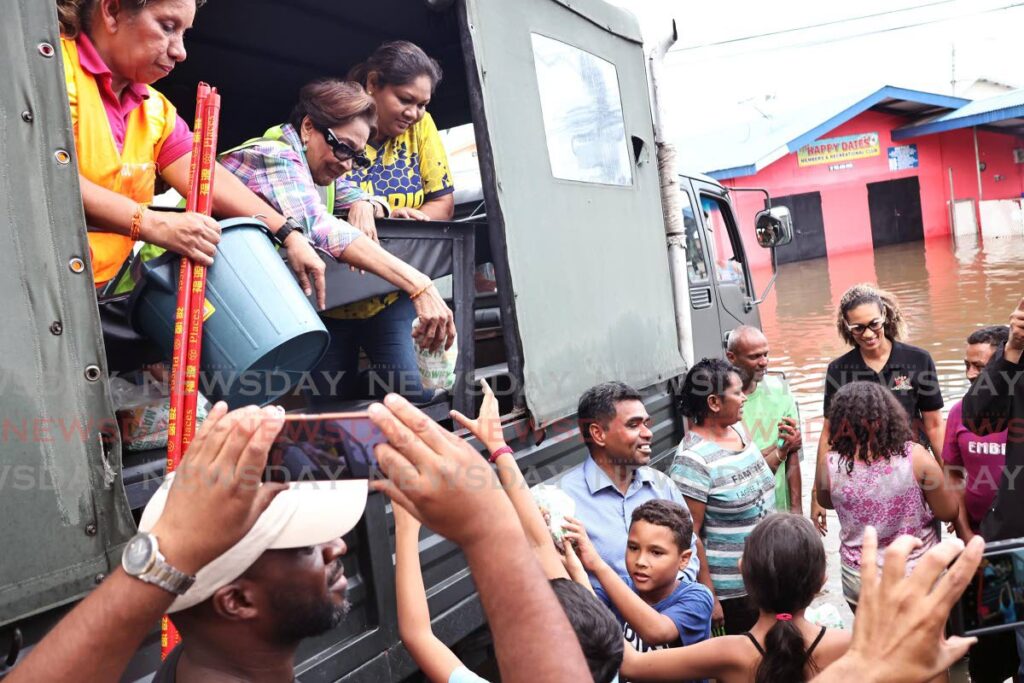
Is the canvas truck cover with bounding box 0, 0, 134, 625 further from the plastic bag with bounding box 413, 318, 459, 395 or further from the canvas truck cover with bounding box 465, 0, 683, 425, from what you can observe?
the canvas truck cover with bounding box 465, 0, 683, 425

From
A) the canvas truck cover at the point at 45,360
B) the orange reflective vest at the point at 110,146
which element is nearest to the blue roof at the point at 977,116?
the orange reflective vest at the point at 110,146

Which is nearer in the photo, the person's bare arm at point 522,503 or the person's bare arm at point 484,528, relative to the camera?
the person's bare arm at point 484,528

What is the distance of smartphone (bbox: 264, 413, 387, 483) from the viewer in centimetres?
104

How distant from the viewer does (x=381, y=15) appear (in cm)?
432

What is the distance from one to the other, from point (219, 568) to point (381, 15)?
356 centimetres

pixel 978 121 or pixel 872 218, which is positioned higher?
pixel 978 121

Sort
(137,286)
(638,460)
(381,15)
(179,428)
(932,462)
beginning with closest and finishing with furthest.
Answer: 1. (179,428)
2. (137,286)
3. (638,460)
4. (932,462)
5. (381,15)

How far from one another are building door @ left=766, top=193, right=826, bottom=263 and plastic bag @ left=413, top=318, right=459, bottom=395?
22172 millimetres

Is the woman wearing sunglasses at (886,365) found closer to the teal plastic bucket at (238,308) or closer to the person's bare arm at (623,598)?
the person's bare arm at (623,598)

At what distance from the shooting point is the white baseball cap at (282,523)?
1.26 m

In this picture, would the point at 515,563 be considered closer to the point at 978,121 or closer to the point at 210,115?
the point at 210,115

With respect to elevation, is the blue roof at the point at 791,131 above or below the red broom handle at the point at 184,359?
above

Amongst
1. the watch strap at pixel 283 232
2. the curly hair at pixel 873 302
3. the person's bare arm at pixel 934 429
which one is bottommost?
the person's bare arm at pixel 934 429

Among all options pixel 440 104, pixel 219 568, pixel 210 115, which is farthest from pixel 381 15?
pixel 219 568
